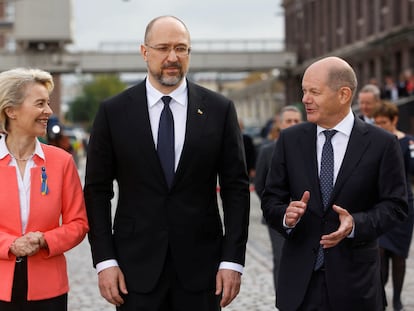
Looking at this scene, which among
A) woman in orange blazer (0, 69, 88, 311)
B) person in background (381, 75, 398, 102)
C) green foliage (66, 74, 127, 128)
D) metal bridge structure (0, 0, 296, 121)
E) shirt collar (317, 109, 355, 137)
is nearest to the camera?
woman in orange blazer (0, 69, 88, 311)

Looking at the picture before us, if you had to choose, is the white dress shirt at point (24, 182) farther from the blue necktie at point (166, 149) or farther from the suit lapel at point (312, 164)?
the suit lapel at point (312, 164)

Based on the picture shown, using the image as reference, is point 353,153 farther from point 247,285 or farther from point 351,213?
point 247,285

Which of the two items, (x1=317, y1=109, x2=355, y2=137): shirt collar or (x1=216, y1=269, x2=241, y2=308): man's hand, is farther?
(x1=317, y1=109, x2=355, y2=137): shirt collar

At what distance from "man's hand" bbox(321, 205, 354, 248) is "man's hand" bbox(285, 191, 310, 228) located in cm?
15

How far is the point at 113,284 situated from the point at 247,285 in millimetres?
6277

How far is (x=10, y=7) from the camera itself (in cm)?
12044

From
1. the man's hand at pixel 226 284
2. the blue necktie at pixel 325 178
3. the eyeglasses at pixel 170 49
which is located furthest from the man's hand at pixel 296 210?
the eyeglasses at pixel 170 49

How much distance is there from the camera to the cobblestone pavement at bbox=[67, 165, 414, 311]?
390 inches

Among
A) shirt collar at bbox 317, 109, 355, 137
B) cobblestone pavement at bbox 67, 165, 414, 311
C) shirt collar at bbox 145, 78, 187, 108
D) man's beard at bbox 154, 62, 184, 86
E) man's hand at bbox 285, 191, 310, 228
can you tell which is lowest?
cobblestone pavement at bbox 67, 165, 414, 311

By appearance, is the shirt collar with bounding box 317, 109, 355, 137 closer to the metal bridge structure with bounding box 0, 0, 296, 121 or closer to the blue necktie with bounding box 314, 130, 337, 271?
the blue necktie with bounding box 314, 130, 337, 271

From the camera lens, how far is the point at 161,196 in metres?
5.16

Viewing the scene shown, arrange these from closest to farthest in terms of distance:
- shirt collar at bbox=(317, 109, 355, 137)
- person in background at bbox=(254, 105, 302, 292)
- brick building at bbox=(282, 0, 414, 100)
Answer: shirt collar at bbox=(317, 109, 355, 137) < person in background at bbox=(254, 105, 302, 292) < brick building at bbox=(282, 0, 414, 100)

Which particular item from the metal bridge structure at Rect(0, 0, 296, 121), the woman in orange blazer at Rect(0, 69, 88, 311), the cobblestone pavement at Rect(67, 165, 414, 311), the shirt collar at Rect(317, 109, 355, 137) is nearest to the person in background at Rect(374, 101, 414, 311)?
the cobblestone pavement at Rect(67, 165, 414, 311)

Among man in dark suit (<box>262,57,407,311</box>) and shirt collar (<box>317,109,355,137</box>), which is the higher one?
shirt collar (<box>317,109,355,137</box>)
